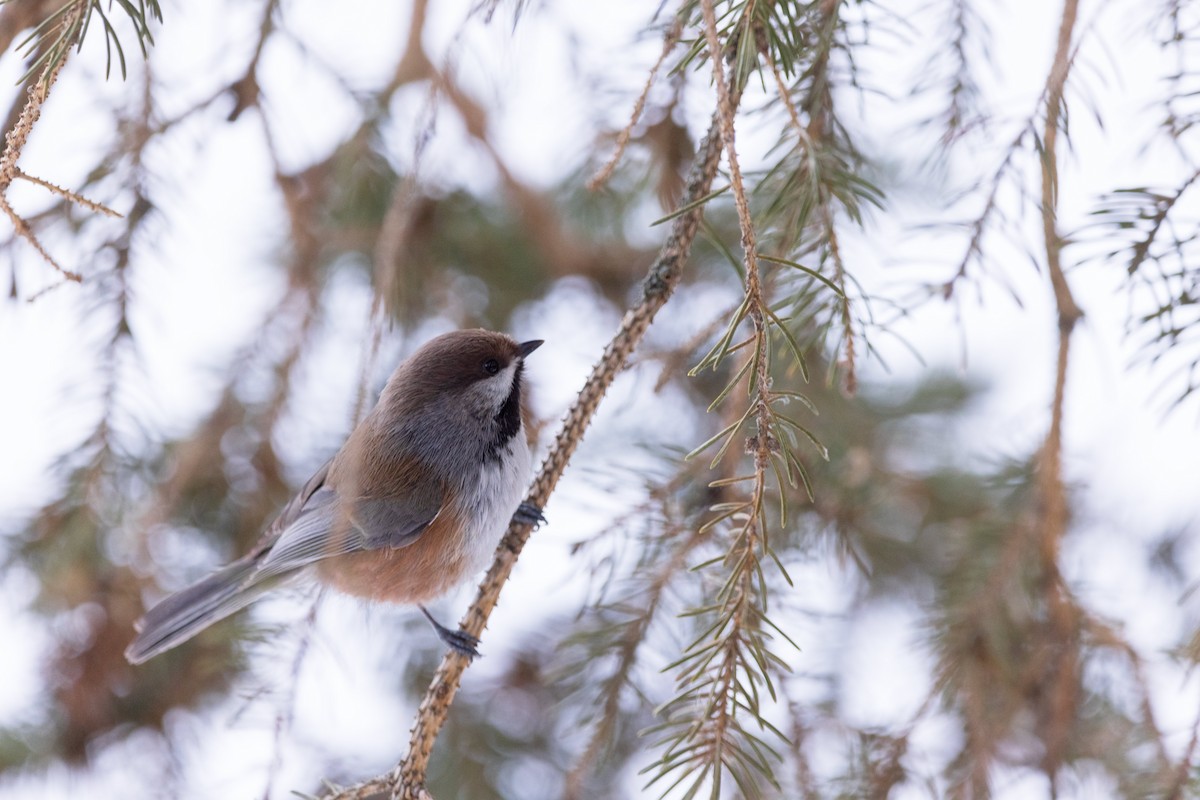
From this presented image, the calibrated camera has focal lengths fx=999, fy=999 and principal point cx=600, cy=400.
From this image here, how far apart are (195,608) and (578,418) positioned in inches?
53.2

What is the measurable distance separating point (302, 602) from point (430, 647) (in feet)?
2.02

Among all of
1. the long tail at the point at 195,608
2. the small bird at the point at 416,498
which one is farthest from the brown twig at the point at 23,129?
the long tail at the point at 195,608

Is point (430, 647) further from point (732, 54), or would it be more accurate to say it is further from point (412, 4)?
point (732, 54)

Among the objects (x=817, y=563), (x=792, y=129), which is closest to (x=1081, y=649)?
(x=817, y=563)

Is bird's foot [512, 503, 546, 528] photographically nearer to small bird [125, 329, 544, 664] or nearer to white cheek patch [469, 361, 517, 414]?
small bird [125, 329, 544, 664]

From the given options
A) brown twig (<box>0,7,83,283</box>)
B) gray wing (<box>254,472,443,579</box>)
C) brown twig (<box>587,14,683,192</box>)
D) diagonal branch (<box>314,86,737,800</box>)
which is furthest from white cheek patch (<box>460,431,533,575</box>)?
brown twig (<box>0,7,83,283</box>)

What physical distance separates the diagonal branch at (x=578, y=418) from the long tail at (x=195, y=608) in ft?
3.12

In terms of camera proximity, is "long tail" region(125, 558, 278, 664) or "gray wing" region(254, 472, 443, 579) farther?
"gray wing" region(254, 472, 443, 579)

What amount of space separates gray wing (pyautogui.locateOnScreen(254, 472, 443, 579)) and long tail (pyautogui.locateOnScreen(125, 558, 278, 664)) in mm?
72

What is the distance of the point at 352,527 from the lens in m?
2.67

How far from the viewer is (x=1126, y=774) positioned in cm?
208

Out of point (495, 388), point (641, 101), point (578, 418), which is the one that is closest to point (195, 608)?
point (495, 388)

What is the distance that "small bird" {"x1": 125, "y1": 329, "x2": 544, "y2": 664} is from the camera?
2.60 m

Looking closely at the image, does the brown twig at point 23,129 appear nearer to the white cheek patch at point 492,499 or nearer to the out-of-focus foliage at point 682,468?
the out-of-focus foliage at point 682,468
